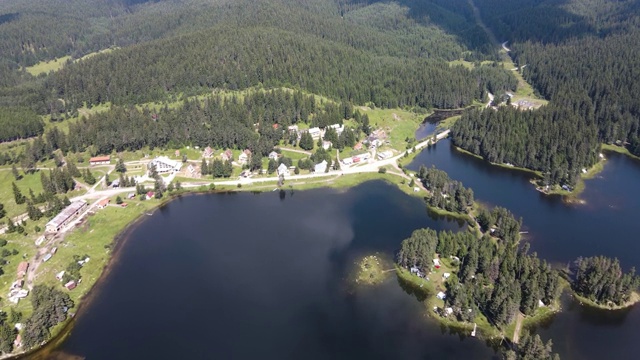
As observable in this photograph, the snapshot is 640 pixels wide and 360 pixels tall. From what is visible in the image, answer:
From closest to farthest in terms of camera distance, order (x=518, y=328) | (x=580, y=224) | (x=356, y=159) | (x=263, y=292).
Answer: (x=518, y=328)
(x=263, y=292)
(x=580, y=224)
(x=356, y=159)

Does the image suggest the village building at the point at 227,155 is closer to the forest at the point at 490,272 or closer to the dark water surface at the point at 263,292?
the dark water surface at the point at 263,292

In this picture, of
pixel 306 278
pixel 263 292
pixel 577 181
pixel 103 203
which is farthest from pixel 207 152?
pixel 577 181

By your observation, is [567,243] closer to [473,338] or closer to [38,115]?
[473,338]

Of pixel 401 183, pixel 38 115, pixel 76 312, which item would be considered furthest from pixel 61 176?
Answer: pixel 401 183

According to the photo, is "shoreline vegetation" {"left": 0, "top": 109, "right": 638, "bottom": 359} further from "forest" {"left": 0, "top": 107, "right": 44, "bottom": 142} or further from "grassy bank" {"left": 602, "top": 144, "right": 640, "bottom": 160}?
"forest" {"left": 0, "top": 107, "right": 44, "bottom": 142}

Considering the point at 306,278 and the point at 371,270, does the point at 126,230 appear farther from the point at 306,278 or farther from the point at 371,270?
the point at 371,270

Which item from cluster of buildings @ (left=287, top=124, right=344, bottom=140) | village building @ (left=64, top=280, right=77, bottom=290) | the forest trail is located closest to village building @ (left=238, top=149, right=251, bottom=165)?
cluster of buildings @ (left=287, top=124, right=344, bottom=140)
